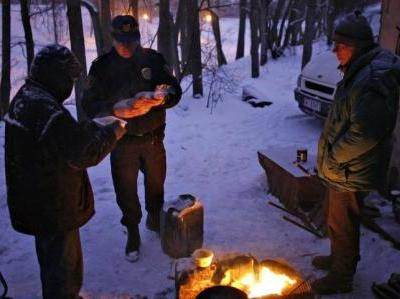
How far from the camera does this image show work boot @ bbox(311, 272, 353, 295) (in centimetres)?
379

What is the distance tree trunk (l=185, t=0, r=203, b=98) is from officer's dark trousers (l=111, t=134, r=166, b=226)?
7295 millimetres

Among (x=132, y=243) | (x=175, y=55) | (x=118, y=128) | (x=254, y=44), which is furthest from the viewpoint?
(x=175, y=55)

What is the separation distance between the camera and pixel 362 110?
3.20 m

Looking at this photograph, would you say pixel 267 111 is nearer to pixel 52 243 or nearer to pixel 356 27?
pixel 356 27

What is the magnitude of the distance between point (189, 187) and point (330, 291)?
113 inches

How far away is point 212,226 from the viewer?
5.15m

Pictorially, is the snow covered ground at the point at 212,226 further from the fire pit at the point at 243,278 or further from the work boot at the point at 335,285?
the fire pit at the point at 243,278

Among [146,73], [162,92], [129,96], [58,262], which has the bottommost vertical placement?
[58,262]

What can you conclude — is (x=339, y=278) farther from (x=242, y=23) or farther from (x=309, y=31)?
(x=242, y=23)

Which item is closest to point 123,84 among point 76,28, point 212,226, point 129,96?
point 129,96

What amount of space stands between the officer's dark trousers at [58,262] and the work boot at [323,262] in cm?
224

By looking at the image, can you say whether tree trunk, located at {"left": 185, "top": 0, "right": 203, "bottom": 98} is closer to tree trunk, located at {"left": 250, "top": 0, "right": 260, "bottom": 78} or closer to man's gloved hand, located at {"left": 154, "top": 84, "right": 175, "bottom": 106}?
tree trunk, located at {"left": 250, "top": 0, "right": 260, "bottom": 78}

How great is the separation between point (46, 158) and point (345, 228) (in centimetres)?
241

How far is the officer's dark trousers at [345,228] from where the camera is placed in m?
3.62
